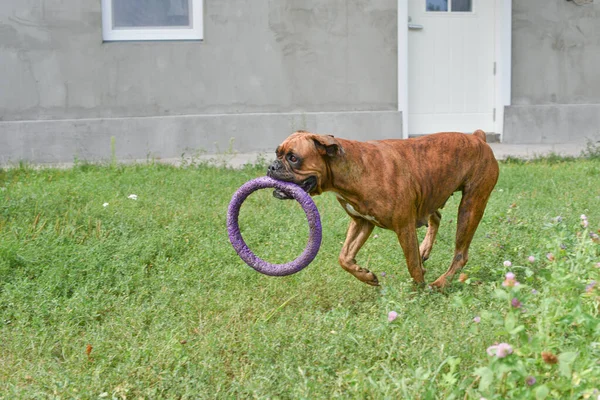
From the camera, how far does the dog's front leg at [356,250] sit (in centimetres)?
517

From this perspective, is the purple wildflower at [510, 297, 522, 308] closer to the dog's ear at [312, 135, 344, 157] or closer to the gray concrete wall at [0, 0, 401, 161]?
the dog's ear at [312, 135, 344, 157]

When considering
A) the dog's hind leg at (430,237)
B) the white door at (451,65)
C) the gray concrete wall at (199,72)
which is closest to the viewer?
the dog's hind leg at (430,237)

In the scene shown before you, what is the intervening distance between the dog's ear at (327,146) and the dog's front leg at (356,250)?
2.08 feet

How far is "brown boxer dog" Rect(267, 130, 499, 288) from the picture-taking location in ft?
15.7

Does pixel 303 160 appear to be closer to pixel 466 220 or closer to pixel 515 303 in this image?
pixel 466 220

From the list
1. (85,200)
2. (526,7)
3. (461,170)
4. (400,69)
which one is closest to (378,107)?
(400,69)

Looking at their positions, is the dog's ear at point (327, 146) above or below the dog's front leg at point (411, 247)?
above

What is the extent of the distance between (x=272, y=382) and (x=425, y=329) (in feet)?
2.94

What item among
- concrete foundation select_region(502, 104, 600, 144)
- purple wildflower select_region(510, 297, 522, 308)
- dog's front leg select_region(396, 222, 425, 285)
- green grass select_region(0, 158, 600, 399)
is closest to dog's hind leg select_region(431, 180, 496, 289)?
green grass select_region(0, 158, 600, 399)

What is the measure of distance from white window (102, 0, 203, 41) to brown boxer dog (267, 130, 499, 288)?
6.11m

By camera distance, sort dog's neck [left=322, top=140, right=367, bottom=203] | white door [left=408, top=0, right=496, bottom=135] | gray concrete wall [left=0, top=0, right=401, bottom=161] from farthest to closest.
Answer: white door [left=408, top=0, right=496, bottom=135], gray concrete wall [left=0, top=0, right=401, bottom=161], dog's neck [left=322, top=140, right=367, bottom=203]

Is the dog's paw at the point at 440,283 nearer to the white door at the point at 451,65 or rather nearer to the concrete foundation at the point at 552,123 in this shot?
the white door at the point at 451,65

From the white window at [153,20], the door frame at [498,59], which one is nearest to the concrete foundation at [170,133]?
the door frame at [498,59]

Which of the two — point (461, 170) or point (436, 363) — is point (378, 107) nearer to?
point (461, 170)
